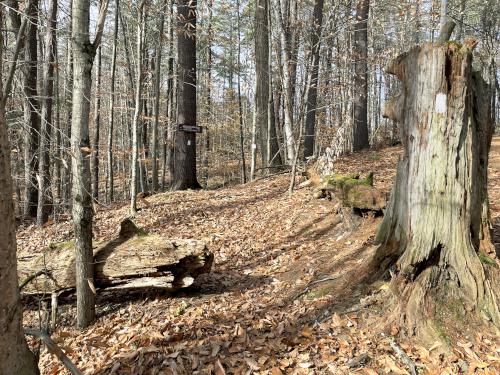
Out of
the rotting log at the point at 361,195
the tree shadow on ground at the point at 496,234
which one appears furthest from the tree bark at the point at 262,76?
the tree shadow on ground at the point at 496,234

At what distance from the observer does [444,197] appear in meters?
3.61

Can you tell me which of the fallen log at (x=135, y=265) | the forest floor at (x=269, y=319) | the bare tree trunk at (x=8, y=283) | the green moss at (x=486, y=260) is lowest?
the forest floor at (x=269, y=319)

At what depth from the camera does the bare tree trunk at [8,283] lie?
6.34 feet

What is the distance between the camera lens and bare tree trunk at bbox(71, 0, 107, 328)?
12.5ft

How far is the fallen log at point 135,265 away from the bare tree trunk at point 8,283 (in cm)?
256

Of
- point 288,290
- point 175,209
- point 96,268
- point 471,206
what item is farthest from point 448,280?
point 175,209

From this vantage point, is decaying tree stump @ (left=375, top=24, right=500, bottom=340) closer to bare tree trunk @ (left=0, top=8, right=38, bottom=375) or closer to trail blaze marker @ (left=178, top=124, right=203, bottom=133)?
bare tree trunk @ (left=0, top=8, right=38, bottom=375)

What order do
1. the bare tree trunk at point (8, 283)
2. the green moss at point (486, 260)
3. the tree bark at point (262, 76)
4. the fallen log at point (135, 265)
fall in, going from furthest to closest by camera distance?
the tree bark at point (262, 76) → the fallen log at point (135, 265) → the green moss at point (486, 260) → the bare tree trunk at point (8, 283)

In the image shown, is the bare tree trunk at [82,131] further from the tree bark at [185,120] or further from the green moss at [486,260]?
the tree bark at [185,120]

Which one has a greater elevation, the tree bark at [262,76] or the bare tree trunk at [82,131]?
the tree bark at [262,76]

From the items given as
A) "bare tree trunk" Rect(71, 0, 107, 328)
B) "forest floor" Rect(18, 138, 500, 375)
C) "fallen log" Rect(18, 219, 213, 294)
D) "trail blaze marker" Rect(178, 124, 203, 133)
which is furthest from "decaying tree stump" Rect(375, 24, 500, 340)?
"trail blaze marker" Rect(178, 124, 203, 133)

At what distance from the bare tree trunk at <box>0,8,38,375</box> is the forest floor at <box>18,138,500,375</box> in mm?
698

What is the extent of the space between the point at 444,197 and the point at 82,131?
374 cm

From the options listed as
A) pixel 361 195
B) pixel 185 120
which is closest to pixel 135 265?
pixel 361 195
